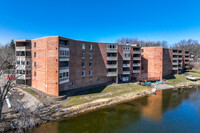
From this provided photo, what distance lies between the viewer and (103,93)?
29.8 metres

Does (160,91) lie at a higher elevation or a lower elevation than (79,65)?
lower

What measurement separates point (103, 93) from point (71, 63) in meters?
11.7

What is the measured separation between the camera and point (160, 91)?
36.6 meters

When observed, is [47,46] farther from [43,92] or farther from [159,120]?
[159,120]

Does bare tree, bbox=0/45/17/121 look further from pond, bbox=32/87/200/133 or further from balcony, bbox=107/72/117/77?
balcony, bbox=107/72/117/77

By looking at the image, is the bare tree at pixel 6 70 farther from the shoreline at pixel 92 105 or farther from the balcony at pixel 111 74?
the balcony at pixel 111 74

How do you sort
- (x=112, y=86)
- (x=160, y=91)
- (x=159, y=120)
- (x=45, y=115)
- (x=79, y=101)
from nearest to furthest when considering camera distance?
(x=45, y=115)
(x=159, y=120)
(x=79, y=101)
(x=112, y=86)
(x=160, y=91)

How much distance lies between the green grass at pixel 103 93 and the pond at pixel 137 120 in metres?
3.94

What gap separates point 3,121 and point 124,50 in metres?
34.9

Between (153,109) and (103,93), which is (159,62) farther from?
(103,93)

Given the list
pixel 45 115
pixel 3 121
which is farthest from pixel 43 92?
pixel 3 121

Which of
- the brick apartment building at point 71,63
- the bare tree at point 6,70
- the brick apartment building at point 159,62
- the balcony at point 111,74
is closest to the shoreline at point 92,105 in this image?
the bare tree at point 6,70

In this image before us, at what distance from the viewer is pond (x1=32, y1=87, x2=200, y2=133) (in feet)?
57.3

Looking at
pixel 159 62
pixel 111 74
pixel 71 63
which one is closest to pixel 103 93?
pixel 111 74
